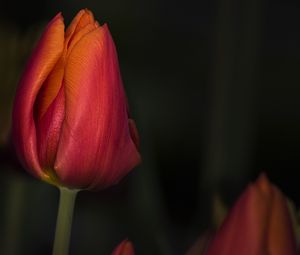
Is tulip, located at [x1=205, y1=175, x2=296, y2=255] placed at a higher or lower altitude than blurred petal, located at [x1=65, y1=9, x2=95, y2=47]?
lower

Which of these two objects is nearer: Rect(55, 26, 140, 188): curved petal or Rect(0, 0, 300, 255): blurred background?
Rect(55, 26, 140, 188): curved petal

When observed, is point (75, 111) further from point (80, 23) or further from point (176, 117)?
point (176, 117)

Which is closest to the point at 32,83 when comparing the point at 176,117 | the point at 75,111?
the point at 75,111

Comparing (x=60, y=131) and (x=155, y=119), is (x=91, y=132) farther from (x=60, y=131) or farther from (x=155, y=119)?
(x=155, y=119)

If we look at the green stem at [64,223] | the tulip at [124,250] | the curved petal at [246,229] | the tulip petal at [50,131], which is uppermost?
the tulip petal at [50,131]

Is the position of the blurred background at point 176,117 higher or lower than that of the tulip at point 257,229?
lower

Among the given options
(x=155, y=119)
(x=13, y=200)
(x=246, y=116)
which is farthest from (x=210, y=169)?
(x=155, y=119)

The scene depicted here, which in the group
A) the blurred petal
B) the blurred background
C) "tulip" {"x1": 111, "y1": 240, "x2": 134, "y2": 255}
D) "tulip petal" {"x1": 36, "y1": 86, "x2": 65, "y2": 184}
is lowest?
the blurred background
